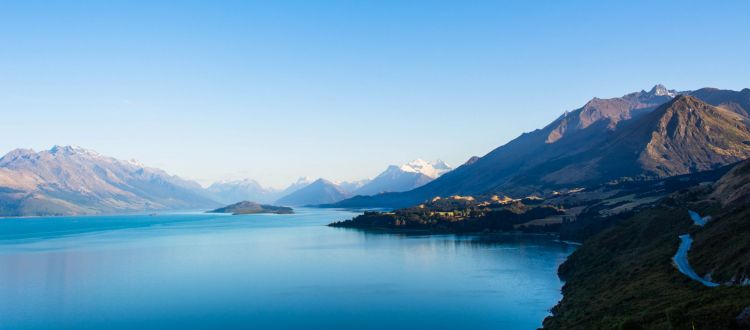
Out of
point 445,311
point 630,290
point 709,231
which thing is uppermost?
point 709,231

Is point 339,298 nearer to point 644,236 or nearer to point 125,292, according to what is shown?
point 125,292

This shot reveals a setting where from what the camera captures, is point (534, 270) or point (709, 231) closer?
point (709, 231)

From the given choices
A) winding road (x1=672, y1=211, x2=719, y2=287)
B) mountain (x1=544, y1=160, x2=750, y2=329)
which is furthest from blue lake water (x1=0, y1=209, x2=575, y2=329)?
winding road (x1=672, y1=211, x2=719, y2=287)

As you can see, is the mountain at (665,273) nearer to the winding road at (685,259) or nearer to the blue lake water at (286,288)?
the winding road at (685,259)

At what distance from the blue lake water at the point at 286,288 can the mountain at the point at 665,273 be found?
8351 mm

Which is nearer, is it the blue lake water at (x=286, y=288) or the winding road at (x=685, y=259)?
the winding road at (x=685, y=259)

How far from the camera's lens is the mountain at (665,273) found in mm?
39656

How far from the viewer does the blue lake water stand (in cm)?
8062

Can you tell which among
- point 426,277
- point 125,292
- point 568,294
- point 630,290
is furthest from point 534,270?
point 125,292

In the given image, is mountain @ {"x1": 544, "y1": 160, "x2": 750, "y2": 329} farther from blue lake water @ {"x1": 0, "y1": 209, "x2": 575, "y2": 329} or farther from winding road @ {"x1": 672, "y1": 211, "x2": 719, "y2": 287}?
blue lake water @ {"x1": 0, "y1": 209, "x2": 575, "y2": 329}

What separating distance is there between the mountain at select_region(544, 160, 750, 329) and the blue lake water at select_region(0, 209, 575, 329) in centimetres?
835

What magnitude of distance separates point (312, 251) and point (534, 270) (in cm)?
7498

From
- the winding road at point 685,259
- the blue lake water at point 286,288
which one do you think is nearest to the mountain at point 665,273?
the winding road at point 685,259

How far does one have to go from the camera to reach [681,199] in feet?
423
